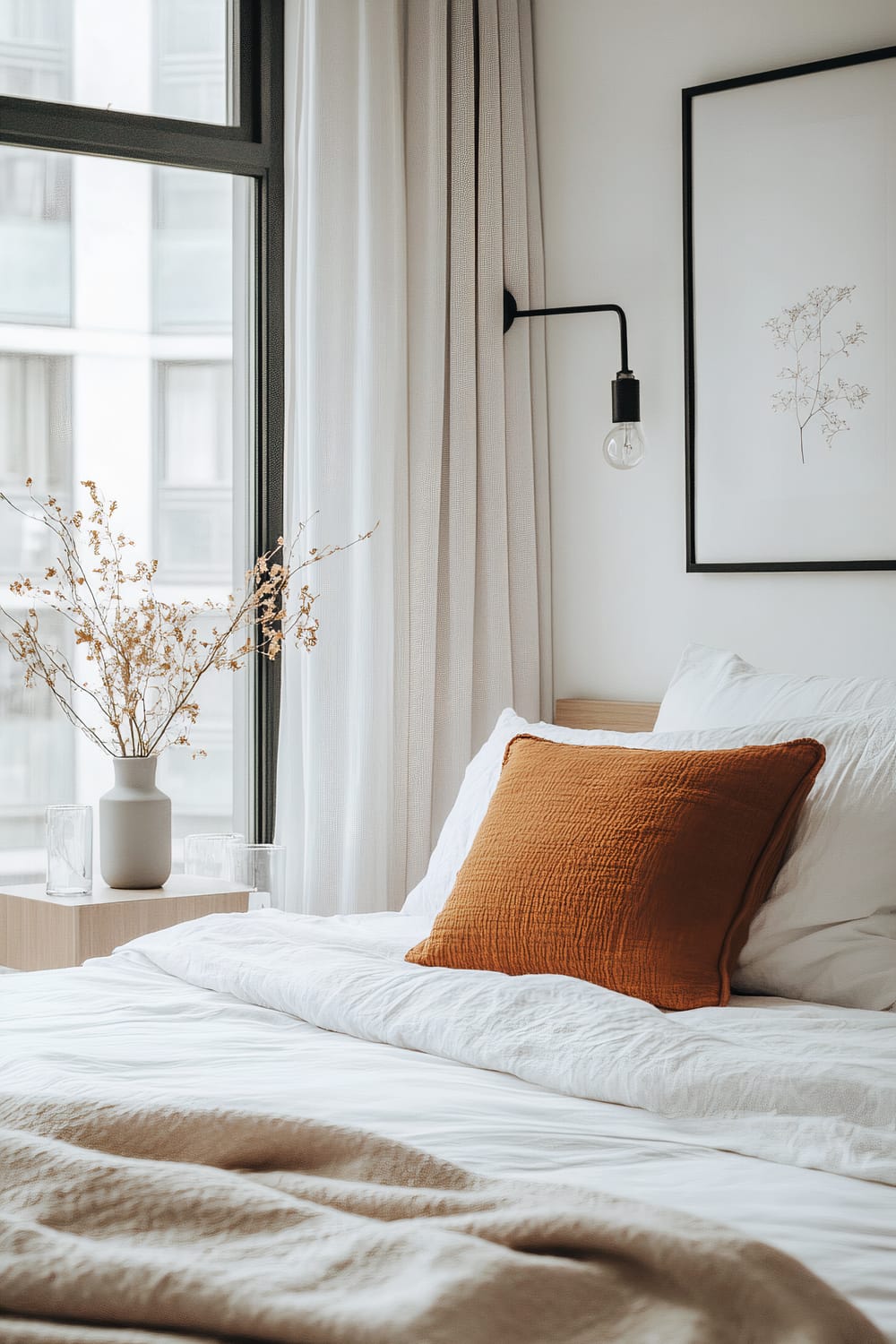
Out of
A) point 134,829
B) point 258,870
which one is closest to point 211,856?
point 258,870

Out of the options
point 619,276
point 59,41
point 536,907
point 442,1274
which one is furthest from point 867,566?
point 442,1274

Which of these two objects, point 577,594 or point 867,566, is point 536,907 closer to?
point 867,566

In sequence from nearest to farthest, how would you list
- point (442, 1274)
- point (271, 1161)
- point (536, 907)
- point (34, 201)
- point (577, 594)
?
point (442, 1274) < point (271, 1161) < point (536, 907) < point (34, 201) < point (577, 594)

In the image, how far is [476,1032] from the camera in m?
1.56

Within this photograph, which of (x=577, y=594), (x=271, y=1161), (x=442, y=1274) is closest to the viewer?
(x=442, y=1274)

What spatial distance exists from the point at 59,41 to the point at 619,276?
1.23 m

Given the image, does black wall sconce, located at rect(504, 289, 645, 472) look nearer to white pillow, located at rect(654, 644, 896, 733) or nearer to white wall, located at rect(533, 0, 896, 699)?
white wall, located at rect(533, 0, 896, 699)

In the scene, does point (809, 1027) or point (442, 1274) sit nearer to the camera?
point (442, 1274)

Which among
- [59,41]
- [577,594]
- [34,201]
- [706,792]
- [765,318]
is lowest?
[706,792]

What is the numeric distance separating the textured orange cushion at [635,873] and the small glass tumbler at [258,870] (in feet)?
3.02

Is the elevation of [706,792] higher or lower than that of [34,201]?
lower

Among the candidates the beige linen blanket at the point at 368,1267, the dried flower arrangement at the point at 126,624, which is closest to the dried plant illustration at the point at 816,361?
the dried flower arrangement at the point at 126,624

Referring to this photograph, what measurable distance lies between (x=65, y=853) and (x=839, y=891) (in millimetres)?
1365

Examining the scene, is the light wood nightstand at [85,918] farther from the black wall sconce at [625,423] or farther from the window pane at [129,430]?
the black wall sconce at [625,423]
